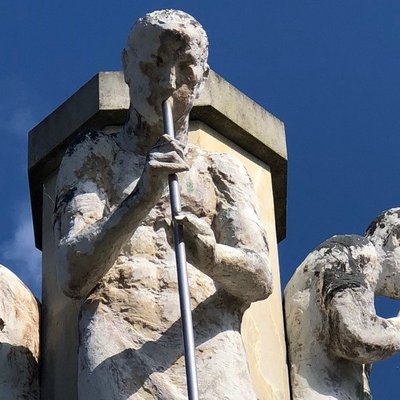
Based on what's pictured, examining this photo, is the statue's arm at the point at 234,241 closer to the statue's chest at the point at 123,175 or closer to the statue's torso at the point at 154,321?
the statue's torso at the point at 154,321

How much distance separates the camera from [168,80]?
8.27m

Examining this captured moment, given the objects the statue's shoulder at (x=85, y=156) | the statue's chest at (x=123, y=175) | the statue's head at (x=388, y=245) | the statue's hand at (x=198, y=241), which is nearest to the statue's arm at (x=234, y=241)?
the statue's hand at (x=198, y=241)

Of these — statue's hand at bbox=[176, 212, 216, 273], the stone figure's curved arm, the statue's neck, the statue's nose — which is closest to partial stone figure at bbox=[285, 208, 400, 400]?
the stone figure's curved arm

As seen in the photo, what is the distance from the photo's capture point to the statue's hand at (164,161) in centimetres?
780

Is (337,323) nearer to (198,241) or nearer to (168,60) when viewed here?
(198,241)

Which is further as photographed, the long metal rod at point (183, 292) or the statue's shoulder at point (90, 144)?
the statue's shoulder at point (90, 144)

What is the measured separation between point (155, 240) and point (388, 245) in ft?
4.44

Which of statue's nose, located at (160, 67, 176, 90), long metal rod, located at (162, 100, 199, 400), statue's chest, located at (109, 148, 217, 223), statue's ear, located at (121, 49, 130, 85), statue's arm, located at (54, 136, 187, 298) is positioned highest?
statue's ear, located at (121, 49, 130, 85)

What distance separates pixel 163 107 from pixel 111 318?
86 centimetres

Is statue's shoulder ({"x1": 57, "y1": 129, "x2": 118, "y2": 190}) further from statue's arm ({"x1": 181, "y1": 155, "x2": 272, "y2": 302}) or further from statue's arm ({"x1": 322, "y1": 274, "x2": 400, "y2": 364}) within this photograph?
statue's arm ({"x1": 322, "y1": 274, "x2": 400, "y2": 364})

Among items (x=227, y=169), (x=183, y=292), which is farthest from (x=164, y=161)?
(x=227, y=169)

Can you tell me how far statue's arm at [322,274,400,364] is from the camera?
869cm

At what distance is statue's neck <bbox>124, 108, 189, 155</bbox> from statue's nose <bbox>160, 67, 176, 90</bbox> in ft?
0.64

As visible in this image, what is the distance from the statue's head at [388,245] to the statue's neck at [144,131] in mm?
1208
